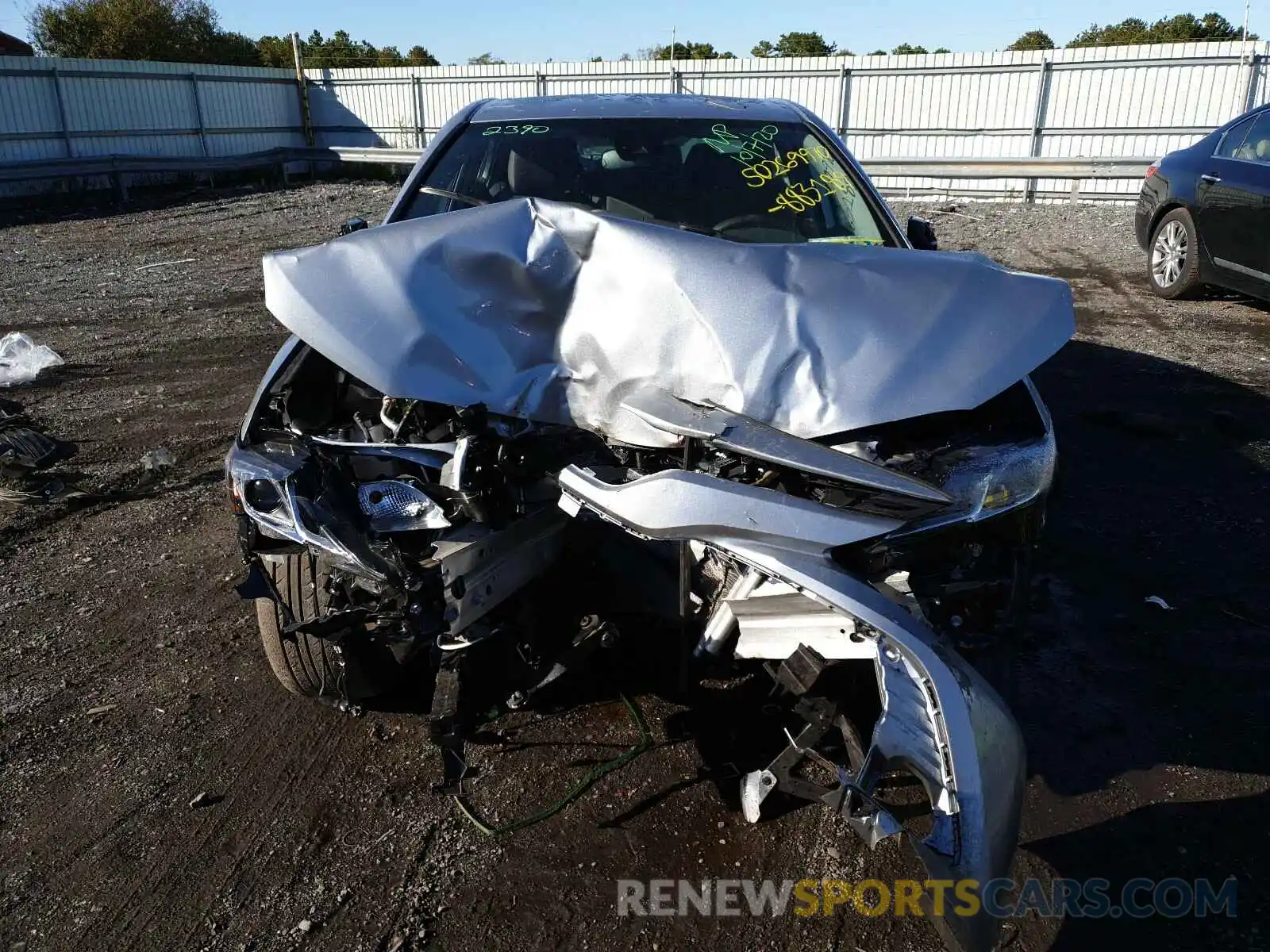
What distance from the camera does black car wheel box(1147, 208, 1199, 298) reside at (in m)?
8.20

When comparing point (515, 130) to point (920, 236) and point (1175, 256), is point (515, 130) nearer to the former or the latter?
point (920, 236)

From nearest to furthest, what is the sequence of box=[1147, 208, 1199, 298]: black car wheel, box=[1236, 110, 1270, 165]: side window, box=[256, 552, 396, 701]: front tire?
box=[256, 552, 396, 701]: front tire, box=[1236, 110, 1270, 165]: side window, box=[1147, 208, 1199, 298]: black car wheel

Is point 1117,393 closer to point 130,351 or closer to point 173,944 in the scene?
point 173,944

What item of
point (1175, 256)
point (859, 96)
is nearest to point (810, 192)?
point (1175, 256)

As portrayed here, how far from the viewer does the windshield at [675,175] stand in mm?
3740

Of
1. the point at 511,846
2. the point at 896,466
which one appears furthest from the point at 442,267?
the point at 511,846

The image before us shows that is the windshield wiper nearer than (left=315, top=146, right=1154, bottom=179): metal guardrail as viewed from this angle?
Yes

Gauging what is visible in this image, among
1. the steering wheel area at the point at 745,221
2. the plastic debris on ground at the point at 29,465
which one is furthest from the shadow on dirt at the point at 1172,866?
the plastic debris on ground at the point at 29,465

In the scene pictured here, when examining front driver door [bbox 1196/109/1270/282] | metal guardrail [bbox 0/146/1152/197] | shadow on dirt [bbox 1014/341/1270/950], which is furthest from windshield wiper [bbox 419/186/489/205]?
metal guardrail [bbox 0/146/1152/197]

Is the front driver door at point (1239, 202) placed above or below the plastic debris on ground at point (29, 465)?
above

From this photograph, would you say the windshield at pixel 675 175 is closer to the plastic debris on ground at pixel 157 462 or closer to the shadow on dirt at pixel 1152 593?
the shadow on dirt at pixel 1152 593

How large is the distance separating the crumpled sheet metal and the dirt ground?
3.64ft

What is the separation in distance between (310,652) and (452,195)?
6.53 ft

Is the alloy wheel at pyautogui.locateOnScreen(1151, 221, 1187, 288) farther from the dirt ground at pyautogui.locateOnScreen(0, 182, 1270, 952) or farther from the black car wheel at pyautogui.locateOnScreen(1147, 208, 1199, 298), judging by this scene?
the dirt ground at pyautogui.locateOnScreen(0, 182, 1270, 952)
